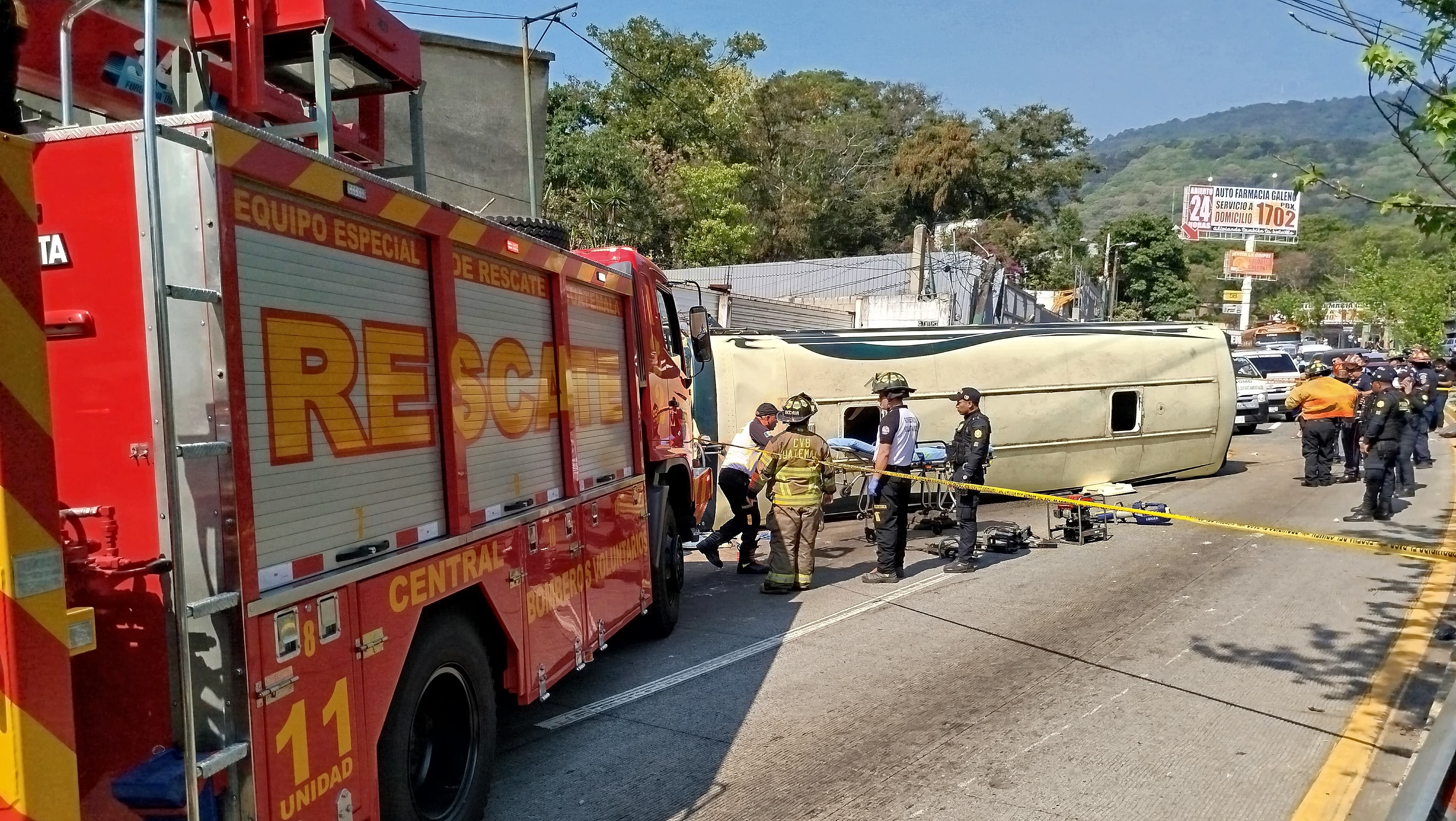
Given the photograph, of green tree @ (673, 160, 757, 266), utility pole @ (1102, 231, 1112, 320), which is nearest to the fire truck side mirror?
green tree @ (673, 160, 757, 266)

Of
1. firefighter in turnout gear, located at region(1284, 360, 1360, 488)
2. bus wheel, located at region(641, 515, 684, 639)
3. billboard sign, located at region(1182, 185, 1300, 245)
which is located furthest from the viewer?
billboard sign, located at region(1182, 185, 1300, 245)

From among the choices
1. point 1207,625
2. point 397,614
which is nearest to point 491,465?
point 397,614

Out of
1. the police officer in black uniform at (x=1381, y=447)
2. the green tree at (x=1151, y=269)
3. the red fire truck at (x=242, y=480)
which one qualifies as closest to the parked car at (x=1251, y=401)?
the police officer in black uniform at (x=1381, y=447)

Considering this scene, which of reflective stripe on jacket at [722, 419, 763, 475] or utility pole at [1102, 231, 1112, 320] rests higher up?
utility pole at [1102, 231, 1112, 320]

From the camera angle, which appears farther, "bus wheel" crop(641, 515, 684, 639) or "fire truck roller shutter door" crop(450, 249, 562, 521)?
"bus wheel" crop(641, 515, 684, 639)

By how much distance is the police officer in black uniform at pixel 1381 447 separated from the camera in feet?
39.2

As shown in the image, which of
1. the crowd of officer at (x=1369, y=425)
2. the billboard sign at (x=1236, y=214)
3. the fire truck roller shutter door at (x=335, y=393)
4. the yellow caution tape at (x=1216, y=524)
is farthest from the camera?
the billboard sign at (x=1236, y=214)

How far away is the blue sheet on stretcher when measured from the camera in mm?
11836

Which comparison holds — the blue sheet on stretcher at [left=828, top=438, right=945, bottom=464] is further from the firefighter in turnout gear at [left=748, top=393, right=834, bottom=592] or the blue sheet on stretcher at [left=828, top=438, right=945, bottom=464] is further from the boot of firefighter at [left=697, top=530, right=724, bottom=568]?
the firefighter in turnout gear at [left=748, top=393, right=834, bottom=592]

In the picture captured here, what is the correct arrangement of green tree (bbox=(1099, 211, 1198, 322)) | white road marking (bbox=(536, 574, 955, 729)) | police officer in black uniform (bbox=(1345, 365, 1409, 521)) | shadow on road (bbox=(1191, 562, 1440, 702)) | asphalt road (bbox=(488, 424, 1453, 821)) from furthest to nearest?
1. green tree (bbox=(1099, 211, 1198, 322))
2. police officer in black uniform (bbox=(1345, 365, 1409, 521))
3. shadow on road (bbox=(1191, 562, 1440, 702))
4. white road marking (bbox=(536, 574, 955, 729))
5. asphalt road (bbox=(488, 424, 1453, 821))

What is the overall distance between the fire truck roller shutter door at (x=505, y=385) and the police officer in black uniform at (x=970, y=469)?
18.1ft

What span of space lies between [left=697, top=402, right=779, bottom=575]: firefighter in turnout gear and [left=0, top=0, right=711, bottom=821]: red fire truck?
5.73 m

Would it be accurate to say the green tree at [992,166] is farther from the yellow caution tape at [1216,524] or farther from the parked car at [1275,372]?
the yellow caution tape at [1216,524]

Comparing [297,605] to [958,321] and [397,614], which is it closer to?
[397,614]
